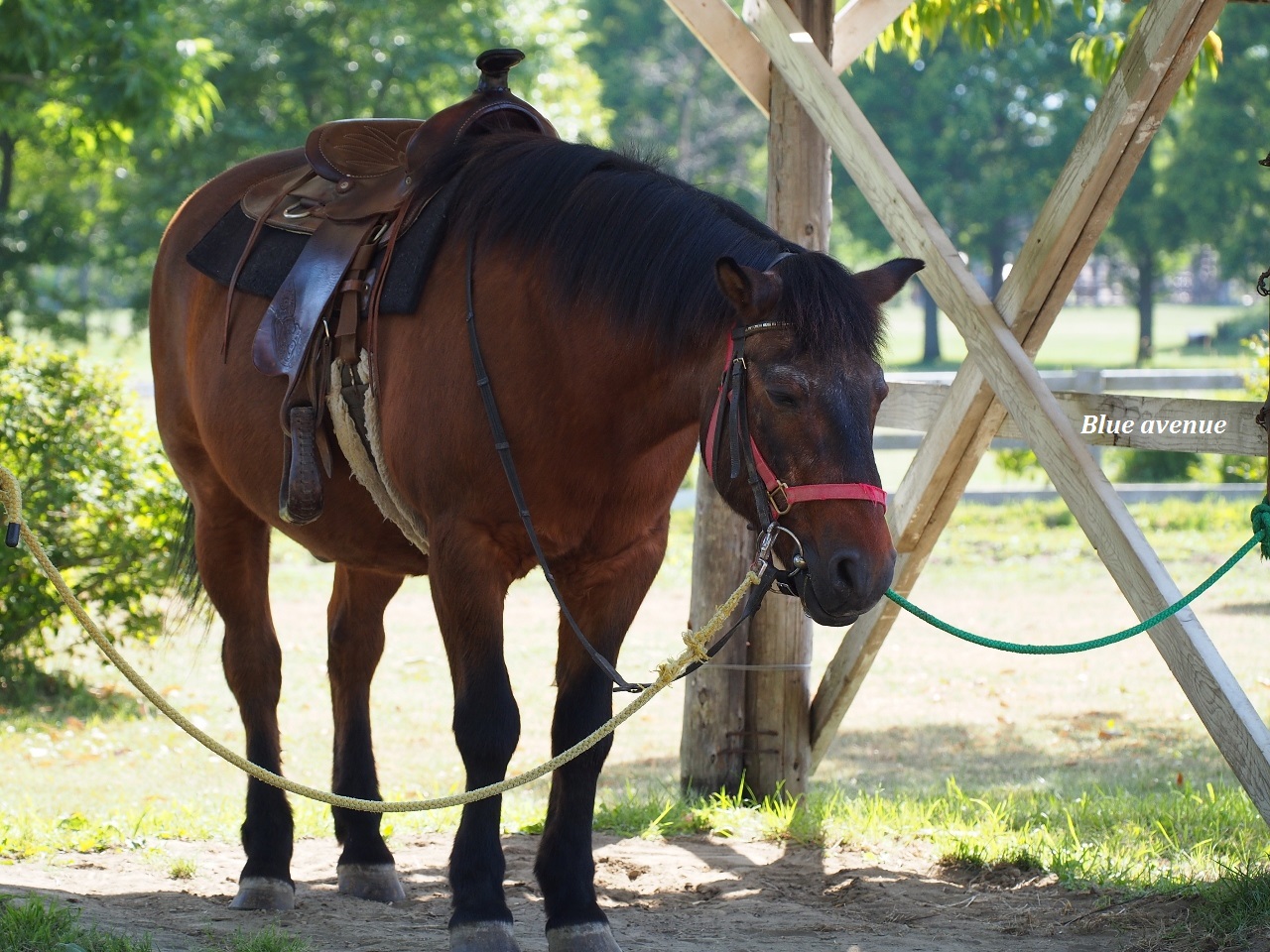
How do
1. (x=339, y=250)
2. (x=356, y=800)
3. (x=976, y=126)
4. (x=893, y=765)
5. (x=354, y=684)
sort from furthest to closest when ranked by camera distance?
(x=976, y=126) → (x=893, y=765) → (x=354, y=684) → (x=339, y=250) → (x=356, y=800)

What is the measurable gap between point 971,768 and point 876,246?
122ft

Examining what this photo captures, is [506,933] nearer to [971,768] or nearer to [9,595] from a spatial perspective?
[971,768]

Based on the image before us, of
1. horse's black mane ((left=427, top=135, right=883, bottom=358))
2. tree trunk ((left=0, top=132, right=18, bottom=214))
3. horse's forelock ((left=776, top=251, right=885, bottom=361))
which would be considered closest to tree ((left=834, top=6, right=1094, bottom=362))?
tree trunk ((left=0, top=132, right=18, bottom=214))

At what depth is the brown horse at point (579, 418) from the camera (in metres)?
2.79

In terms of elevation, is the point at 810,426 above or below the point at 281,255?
below

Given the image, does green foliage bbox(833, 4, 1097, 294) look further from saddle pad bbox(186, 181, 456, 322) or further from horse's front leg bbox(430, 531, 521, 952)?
horse's front leg bbox(430, 531, 521, 952)

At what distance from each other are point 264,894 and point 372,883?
36 centimetres

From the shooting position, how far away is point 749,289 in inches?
110

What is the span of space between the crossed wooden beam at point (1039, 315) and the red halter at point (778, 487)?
4.10 ft

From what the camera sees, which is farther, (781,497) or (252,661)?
(252,661)

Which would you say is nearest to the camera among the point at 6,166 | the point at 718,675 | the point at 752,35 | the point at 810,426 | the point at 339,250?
the point at 810,426

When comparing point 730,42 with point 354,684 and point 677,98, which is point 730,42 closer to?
point 354,684

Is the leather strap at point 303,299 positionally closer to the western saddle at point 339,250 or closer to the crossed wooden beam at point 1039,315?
the western saddle at point 339,250

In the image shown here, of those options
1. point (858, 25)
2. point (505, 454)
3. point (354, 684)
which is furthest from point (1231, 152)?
point (505, 454)
